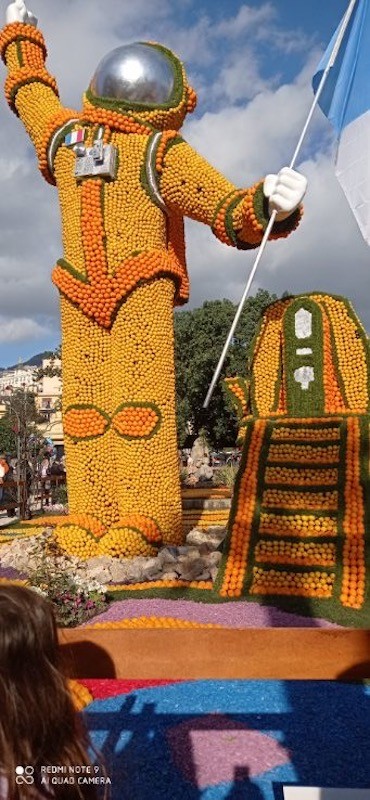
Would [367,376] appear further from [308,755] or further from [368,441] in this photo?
[308,755]

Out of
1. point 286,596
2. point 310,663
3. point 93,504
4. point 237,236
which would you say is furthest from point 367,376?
point 310,663

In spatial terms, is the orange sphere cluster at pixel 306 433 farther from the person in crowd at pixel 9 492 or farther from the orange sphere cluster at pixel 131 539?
the person in crowd at pixel 9 492

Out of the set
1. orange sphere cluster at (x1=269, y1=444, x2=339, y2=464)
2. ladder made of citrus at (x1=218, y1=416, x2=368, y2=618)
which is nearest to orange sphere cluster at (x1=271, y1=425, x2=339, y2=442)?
ladder made of citrus at (x1=218, y1=416, x2=368, y2=618)

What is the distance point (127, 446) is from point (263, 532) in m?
1.84

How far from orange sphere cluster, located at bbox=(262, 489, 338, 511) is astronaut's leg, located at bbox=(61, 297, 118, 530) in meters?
1.94

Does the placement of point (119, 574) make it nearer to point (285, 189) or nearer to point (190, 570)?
point (190, 570)

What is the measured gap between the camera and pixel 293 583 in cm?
604

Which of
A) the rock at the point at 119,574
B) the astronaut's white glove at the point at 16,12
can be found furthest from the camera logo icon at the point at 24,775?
the astronaut's white glove at the point at 16,12

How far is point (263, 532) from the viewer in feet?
21.2

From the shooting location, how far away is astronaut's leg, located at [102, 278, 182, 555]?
732 centimetres

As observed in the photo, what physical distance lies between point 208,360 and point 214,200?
23.1 m

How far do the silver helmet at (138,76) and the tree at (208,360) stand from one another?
859 inches

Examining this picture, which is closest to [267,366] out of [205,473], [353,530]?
[353,530]

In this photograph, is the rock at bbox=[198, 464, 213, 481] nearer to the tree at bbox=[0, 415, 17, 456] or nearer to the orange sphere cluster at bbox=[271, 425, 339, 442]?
the orange sphere cluster at bbox=[271, 425, 339, 442]
